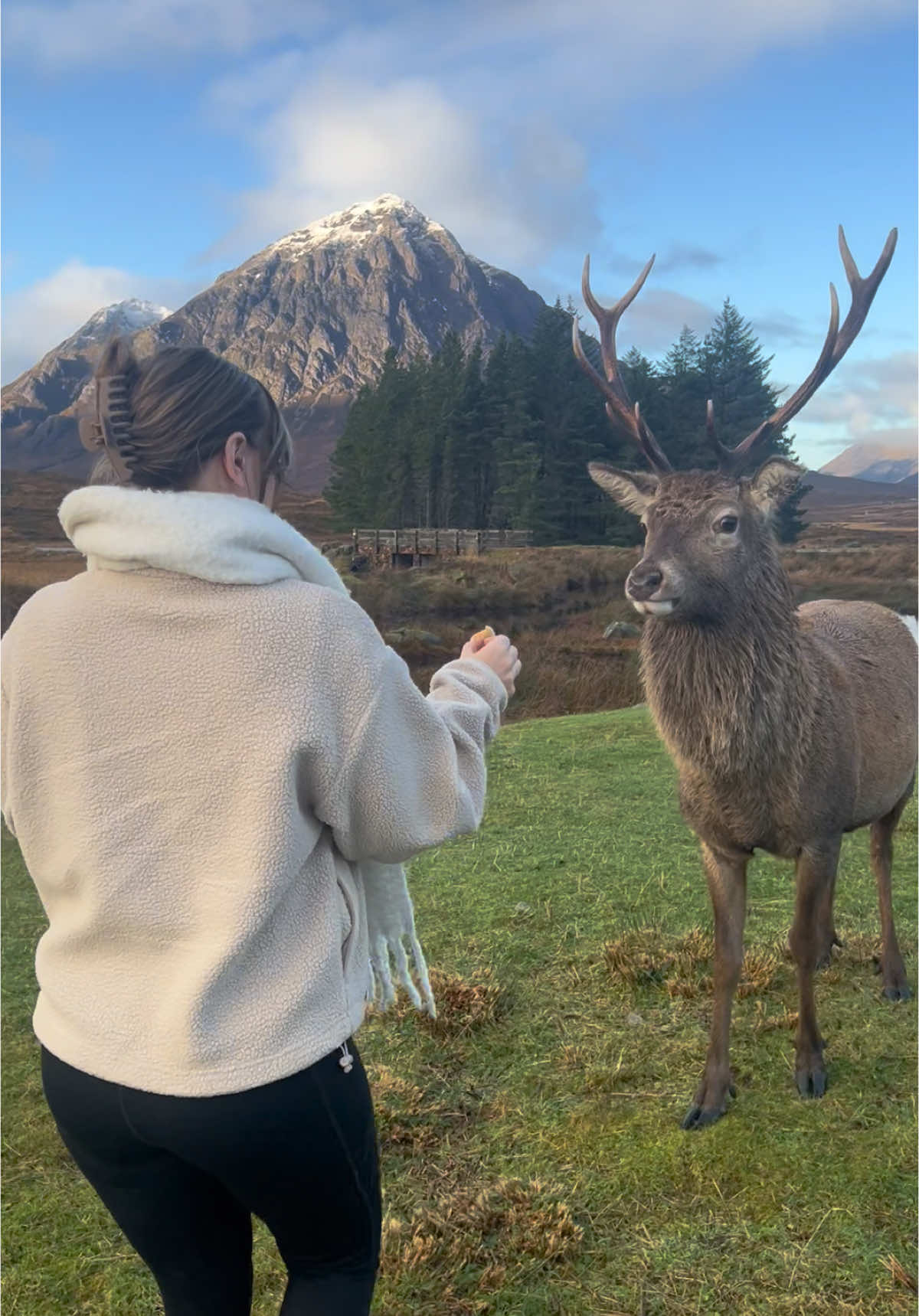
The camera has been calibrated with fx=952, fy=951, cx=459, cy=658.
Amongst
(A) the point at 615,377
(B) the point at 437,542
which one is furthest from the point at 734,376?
(A) the point at 615,377

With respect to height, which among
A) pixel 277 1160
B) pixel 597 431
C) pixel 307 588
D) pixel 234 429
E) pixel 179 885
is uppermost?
pixel 597 431

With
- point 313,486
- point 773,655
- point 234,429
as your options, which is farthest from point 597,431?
point 313,486

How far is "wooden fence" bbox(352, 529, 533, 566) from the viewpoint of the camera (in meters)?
31.7

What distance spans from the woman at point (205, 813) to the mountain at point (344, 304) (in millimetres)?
100915

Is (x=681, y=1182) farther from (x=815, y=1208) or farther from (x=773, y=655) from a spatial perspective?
(x=773, y=655)

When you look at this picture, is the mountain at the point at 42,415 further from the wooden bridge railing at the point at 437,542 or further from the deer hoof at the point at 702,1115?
the deer hoof at the point at 702,1115

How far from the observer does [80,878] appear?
156 cm

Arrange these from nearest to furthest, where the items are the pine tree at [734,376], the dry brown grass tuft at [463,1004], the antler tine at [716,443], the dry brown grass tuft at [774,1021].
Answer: the antler tine at [716,443]
the dry brown grass tuft at [774,1021]
the dry brown grass tuft at [463,1004]
the pine tree at [734,376]

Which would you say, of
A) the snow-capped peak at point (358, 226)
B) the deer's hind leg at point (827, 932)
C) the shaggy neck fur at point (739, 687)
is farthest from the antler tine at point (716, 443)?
the snow-capped peak at point (358, 226)

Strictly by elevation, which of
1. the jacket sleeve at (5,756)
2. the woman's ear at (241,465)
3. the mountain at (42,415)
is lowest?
the jacket sleeve at (5,756)

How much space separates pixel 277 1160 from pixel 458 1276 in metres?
1.66

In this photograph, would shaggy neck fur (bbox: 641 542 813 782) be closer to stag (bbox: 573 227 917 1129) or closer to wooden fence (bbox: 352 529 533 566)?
stag (bbox: 573 227 917 1129)

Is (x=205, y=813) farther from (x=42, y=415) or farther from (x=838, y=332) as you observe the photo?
(x=42, y=415)

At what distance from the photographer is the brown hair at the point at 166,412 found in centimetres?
160
